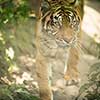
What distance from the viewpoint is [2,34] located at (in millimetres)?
5254

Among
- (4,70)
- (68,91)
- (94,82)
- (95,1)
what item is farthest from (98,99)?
(95,1)

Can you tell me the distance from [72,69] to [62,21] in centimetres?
112

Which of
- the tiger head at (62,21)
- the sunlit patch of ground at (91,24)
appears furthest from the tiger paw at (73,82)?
the sunlit patch of ground at (91,24)

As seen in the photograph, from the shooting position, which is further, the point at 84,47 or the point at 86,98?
the point at 84,47

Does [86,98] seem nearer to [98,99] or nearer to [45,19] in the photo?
[98,99]

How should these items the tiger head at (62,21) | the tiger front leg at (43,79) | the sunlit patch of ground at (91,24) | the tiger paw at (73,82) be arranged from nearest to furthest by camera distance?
the tiger head at (62,21) → the tiger front leg at (43,79) → the tiger paw at (73,82) → the sunlit patch of ground at (91,24)

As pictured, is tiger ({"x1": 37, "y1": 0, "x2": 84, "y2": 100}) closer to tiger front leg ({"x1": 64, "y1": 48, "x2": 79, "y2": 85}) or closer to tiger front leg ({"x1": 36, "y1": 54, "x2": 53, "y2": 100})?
tiger front leg ({"x1": 36, "y1": 54, "x2": 53, "y2": 100})

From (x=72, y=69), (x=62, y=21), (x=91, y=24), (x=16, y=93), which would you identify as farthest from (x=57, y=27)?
(x=91, y=24)

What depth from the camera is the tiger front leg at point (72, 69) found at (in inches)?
196

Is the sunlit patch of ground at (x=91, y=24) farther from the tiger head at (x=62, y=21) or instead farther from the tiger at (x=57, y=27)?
the tiger head at (x=62, y=21)

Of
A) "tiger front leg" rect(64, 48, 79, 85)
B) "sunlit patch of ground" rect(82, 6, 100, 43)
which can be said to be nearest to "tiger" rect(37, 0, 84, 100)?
"tiger front leg" rect(64, 48, 79, 85)

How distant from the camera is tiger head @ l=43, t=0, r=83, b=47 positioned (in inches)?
157

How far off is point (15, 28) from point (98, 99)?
2181 millimetres

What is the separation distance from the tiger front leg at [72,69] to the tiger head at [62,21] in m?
0.87
